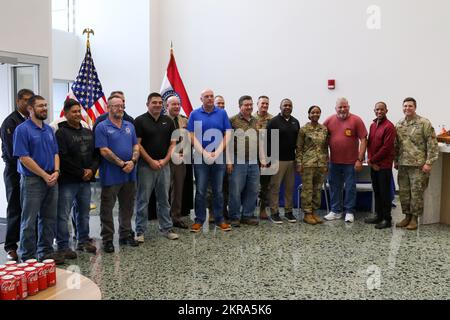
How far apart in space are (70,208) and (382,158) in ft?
11.0

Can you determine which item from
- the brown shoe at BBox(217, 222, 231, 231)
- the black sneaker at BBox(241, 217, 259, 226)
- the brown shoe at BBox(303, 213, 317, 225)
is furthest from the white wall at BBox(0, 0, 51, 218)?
the brown shoe at BBox(303, 213, 317, 225)

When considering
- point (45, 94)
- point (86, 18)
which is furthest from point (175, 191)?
point (86, 18)

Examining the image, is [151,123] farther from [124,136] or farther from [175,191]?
[175,191]

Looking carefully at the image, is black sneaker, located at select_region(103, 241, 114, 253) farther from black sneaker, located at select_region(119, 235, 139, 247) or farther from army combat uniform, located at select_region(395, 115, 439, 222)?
army combat uniform, located at select_region(395, 115, 439, 222)

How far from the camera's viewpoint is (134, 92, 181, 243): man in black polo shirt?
429 cm

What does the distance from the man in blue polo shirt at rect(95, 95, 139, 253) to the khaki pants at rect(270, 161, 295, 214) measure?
179cm

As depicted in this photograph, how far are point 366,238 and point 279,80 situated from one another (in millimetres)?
3854

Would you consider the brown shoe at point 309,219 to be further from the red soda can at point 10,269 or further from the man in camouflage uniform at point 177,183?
the red soda can at point 10,269

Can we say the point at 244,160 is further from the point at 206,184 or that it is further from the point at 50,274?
the point at 50,274

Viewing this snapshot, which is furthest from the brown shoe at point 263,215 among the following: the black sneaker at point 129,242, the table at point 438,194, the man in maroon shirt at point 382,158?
the table at point 438,194

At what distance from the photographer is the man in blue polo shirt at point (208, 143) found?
4.62 m

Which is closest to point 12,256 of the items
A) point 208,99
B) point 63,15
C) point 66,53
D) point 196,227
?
point 196,227

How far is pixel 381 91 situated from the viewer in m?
6.91

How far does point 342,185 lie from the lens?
5.44 metres
